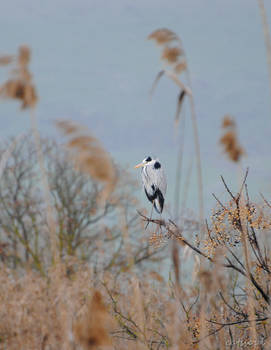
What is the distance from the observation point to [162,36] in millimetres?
2008

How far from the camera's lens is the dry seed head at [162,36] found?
6.56ft

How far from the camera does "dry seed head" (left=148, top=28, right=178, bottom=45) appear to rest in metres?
2.00

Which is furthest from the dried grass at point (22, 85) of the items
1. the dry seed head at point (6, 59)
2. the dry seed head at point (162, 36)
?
the dry seed head at point (162, 36)

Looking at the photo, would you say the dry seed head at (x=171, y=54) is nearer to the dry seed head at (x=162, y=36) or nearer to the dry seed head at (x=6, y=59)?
the dry seed head at (x=162, y=36)

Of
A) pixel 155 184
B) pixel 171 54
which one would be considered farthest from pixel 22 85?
pixel 155 184

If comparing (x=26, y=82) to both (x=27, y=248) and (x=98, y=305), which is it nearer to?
(x=98, y=305)

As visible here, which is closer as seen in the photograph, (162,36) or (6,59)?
(6,59)

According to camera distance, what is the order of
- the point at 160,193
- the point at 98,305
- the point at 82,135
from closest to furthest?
the point at 98,305, the point at 82,135, the point at 160,193

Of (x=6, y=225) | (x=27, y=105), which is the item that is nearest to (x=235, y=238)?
(x=27, y=105)

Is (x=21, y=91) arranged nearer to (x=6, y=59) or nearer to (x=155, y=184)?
(x=6, y=59)

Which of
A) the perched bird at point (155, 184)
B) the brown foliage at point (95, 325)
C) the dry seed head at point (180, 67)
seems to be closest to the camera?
the brown foliage at point (95, 325)

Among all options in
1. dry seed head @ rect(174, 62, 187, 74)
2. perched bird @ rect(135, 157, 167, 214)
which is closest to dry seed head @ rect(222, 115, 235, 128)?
dry seed head @ rect(174, 62, 187, 74)

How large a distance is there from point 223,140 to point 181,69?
0.29 metres

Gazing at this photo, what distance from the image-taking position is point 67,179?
15742 mm
